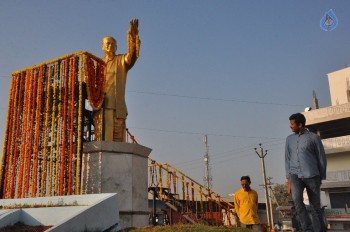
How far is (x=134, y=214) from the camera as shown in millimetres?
8656

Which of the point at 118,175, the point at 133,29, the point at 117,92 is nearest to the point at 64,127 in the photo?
the point at 117,92

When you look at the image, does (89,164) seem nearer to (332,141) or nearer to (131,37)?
(131,37)

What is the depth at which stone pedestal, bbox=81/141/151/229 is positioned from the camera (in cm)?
851

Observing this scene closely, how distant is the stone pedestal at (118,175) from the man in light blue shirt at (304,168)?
15.9 feet

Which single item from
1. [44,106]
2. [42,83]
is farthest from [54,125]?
[42,83]

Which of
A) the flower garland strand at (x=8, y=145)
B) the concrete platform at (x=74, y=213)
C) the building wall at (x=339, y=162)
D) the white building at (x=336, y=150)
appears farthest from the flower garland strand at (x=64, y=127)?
the building wall at (x=339, y=162)

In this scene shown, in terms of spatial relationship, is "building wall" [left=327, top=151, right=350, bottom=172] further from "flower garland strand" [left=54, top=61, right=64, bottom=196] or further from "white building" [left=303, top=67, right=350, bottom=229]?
"flower garland strand" [left=54, top=61, right=64, bottom=196]

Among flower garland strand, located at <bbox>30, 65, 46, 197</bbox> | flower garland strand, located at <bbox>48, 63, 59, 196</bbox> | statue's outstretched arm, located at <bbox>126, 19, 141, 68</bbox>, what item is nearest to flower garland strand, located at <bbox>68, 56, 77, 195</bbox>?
flower garland strand, located at <bbox>48, 63, 59, 196</bbox>

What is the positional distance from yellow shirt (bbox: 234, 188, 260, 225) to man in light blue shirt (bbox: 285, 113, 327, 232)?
1.67 m

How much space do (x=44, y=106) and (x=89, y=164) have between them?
2.49 meters

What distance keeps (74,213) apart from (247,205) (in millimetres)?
3064

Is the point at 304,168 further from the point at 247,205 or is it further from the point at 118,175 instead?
the point at 118,175

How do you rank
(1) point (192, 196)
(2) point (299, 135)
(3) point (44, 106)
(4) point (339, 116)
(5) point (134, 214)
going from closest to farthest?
(2) point (299, 135) < (5) point (134, 214) < (3) point (44, 106) < (1) point (192, 196) < (4) point (339, 116)

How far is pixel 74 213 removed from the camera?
511 cm
